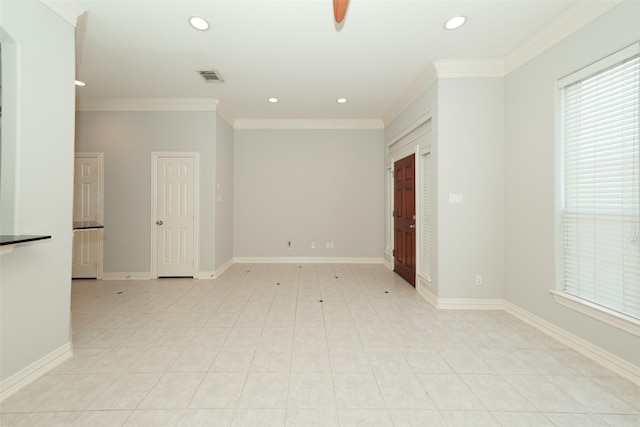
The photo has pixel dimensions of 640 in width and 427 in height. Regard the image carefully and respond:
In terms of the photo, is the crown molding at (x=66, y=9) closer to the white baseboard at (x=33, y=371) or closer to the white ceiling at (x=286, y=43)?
the white ceiling at (x=286, y=43)

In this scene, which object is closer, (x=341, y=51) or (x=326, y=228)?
(x=341, y=51)

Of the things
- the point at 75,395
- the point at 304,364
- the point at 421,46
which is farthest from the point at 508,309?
the point at 75,395

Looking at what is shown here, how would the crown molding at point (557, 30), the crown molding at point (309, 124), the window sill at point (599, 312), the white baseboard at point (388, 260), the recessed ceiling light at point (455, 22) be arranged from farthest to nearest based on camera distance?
the crown molding at point (309, 124) < the white baseboard at point (388, 260) < the recessed ceiling light at point (455, 22) < the crown molding at point (557, 30) < the window sill at point (599, 312)

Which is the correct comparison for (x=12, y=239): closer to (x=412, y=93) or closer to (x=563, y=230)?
(x=563, y=230)

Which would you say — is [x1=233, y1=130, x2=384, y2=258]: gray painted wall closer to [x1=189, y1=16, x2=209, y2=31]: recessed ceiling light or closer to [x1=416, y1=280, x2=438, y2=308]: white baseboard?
[x1=416, y1=280, x2=438, y2=308]: white baseboard

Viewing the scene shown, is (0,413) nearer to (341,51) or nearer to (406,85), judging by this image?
(341,51)

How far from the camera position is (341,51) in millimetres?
3199

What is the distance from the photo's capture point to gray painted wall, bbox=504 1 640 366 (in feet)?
7.25

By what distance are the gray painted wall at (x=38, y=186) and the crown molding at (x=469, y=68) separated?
3.71m

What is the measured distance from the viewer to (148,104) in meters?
4.73

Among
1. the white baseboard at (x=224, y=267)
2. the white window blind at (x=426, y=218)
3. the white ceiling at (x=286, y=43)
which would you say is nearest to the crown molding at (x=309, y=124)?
the white ceiling at (x=286, y=43)

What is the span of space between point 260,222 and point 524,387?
491 cm

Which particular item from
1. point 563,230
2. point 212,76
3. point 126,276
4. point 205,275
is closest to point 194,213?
point 205,275

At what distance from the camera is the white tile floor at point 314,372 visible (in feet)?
5.61
